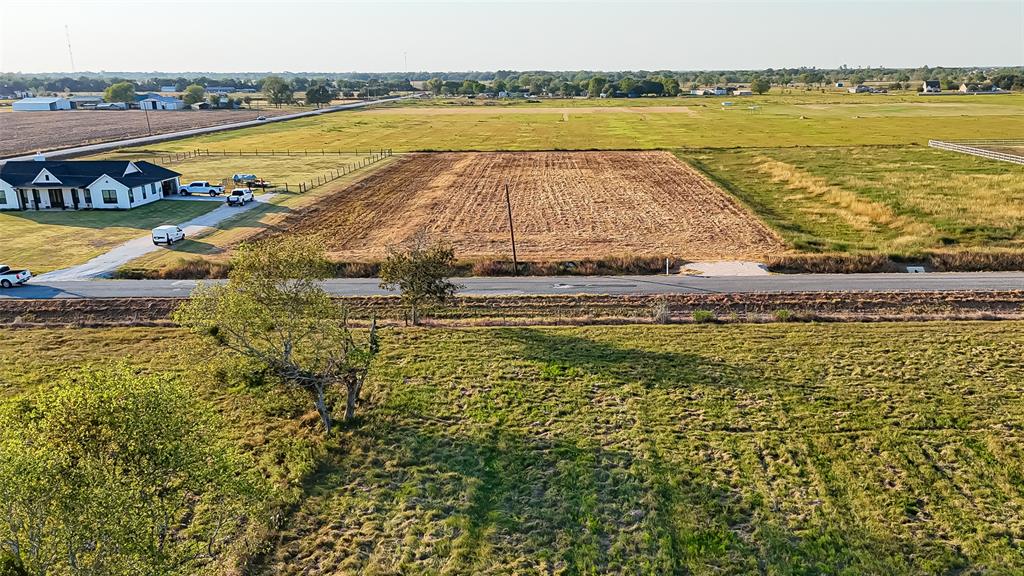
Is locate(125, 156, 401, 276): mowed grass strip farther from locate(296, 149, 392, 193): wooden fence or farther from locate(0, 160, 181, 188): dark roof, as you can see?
locate(0, 160, 181, 188): dark roof

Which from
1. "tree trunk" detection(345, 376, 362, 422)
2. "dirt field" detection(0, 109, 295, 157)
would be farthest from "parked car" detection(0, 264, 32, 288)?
"dirt field" detection(0, 109, 295, 157)

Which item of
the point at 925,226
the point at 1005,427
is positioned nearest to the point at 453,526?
the point at 1005,427

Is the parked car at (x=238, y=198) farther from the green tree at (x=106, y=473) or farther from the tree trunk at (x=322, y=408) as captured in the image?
the green tree at (x=106, y=473)

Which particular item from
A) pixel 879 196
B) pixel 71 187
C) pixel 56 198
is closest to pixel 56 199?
pixel 56 198

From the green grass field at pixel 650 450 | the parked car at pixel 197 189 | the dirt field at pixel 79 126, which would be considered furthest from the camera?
the dirt field at pixel 79 126

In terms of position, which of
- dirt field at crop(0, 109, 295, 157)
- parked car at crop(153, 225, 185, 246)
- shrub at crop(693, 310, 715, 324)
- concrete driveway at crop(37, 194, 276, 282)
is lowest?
shrub at crop(693, 310, 715, 324)

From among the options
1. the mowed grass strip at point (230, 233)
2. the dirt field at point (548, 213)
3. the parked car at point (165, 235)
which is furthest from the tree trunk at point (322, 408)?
the parked car at point (165, 235)

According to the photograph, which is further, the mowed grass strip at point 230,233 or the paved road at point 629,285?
the mowed grass strip at point 230,233
